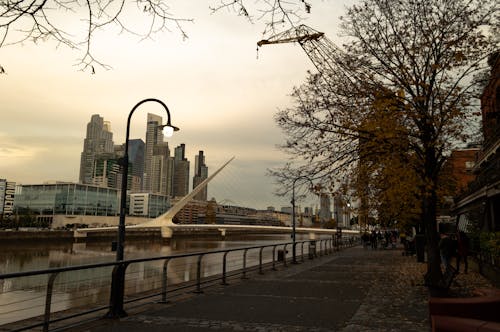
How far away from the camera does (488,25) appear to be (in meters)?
12.5

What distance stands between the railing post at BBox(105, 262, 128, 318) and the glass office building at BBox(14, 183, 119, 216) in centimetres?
12063

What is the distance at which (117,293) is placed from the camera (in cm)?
802

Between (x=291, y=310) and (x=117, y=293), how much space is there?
3.53m

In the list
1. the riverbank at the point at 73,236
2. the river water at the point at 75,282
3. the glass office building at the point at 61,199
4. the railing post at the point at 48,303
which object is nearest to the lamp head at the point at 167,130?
the river water at the point at 75,282

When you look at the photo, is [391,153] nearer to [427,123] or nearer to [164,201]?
[427,123]

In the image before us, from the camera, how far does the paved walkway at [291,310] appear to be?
734 cm

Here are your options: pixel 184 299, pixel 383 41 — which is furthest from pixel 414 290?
pixel 383 41

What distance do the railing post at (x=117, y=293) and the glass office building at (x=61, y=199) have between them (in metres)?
121

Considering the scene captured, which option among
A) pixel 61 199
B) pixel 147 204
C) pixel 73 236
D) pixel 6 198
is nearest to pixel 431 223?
pixel 73 236

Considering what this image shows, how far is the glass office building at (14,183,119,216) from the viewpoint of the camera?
4719 inches

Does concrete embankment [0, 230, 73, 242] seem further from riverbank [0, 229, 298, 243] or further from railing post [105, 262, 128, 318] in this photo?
railing post [105, 262, 128, 318]

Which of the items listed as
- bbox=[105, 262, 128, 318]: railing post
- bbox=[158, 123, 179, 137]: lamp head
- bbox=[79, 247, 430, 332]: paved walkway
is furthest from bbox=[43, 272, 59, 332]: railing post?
bbox=[158, 123, 179, 137]: lamp head

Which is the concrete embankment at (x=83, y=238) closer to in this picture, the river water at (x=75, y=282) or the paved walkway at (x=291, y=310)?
the river water at (x=75, y=282)

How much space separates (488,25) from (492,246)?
662 cm
